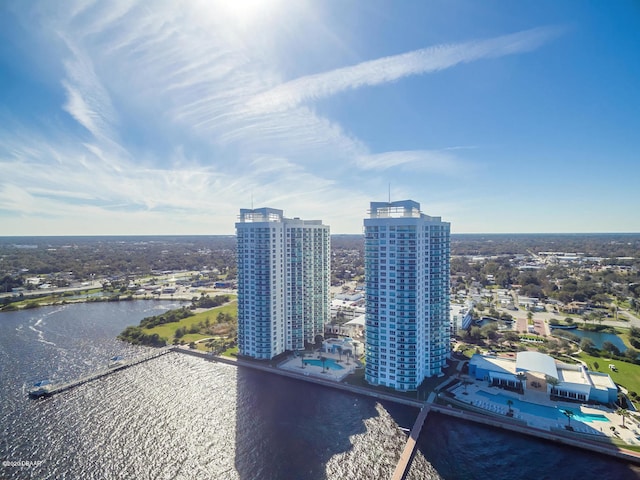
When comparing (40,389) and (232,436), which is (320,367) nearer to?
(232,436)

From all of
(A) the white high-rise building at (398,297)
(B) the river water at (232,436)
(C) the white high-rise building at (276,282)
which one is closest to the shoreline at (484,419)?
(B) the river water at (232,436)

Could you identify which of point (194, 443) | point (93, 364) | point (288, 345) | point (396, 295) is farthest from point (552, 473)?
point (93, 364)

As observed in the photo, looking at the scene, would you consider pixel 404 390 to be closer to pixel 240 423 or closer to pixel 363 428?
pixel 363 428

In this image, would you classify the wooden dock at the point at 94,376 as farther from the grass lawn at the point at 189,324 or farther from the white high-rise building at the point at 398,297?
the white high-rise building at the point at 398,297

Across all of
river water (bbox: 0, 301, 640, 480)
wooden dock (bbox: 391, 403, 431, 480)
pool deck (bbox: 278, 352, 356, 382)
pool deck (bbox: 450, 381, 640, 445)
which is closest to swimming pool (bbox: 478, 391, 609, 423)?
pool deck (bbox: 450, 381, 640, 445)

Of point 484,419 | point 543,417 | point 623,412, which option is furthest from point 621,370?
point 484,419

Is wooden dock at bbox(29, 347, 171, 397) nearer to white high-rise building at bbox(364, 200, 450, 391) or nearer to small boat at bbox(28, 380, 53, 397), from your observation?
small boat at bbox(28, 380, 53, 397)
